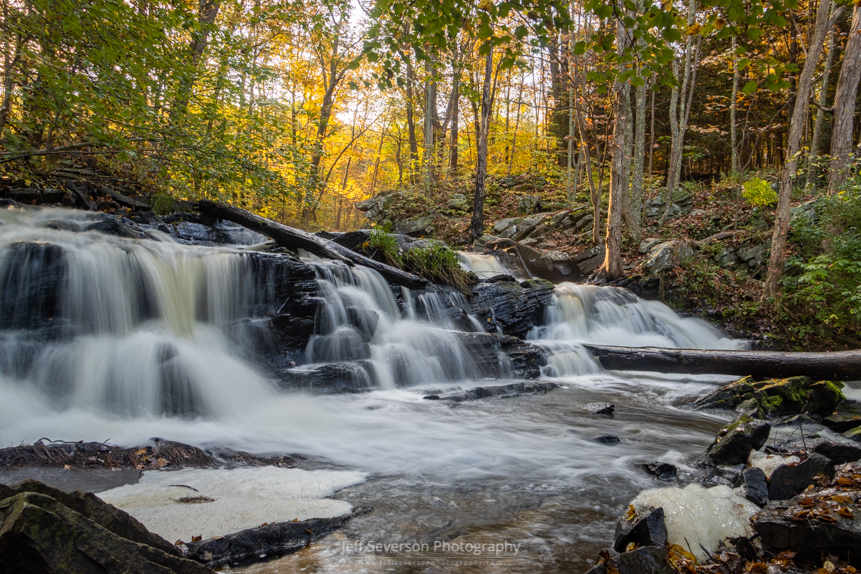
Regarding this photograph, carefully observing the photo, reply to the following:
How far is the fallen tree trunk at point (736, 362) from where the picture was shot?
667 centimetres

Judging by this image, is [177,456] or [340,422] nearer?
[177,456]

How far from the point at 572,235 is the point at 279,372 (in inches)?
515

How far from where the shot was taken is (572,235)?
1695 centimetres

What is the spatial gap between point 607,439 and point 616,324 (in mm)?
6964

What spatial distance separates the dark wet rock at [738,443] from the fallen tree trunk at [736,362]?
347 cm

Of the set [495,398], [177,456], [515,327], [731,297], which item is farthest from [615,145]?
[177,456]

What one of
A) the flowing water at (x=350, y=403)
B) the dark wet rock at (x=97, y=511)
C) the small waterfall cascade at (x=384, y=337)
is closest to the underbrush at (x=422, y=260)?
the small waterfall cascade at (x=384, y=337)

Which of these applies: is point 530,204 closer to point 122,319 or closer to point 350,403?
point 350,403

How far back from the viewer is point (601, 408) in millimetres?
6684

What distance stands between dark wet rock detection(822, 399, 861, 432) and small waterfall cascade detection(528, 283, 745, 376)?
464 centimetres

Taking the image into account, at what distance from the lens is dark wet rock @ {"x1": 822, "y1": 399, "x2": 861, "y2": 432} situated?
5543 millimetres

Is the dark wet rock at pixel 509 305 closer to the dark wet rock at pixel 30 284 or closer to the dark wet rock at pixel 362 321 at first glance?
the dark wet rock at pixel 362 321

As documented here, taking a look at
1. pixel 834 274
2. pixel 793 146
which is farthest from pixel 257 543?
pixel 793 146

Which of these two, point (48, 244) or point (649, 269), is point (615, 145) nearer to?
point (649, 269)
